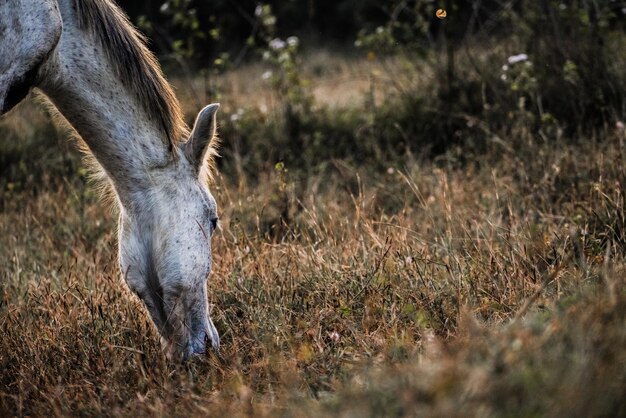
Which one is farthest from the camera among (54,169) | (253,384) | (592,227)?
(54,169)

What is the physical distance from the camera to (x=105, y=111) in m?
2.97

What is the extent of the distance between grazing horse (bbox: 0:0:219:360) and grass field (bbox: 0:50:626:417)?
0.91ft

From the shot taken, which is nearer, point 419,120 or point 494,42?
point 419,120

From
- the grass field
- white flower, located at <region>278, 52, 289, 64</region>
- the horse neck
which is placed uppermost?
the horse neck

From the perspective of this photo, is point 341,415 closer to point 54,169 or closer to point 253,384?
point 253,384

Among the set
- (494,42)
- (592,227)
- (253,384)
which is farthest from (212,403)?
(494,42)

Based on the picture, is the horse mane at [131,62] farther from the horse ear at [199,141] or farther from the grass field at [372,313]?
the grass field at [372,313]

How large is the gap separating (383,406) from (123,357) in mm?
1414

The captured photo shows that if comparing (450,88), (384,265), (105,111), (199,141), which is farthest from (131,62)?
(450,88)

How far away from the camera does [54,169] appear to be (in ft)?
21.1

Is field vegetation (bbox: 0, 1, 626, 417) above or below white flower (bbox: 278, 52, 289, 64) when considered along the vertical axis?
below

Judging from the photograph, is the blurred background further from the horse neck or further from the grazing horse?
the horse neck

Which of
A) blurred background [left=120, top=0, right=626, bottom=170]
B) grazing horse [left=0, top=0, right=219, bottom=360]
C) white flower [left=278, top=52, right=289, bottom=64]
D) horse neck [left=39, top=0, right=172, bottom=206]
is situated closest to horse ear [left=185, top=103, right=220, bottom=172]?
grazing horse [left=0, top=0, right=219, bottom=360]

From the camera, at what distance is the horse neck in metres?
2.95
